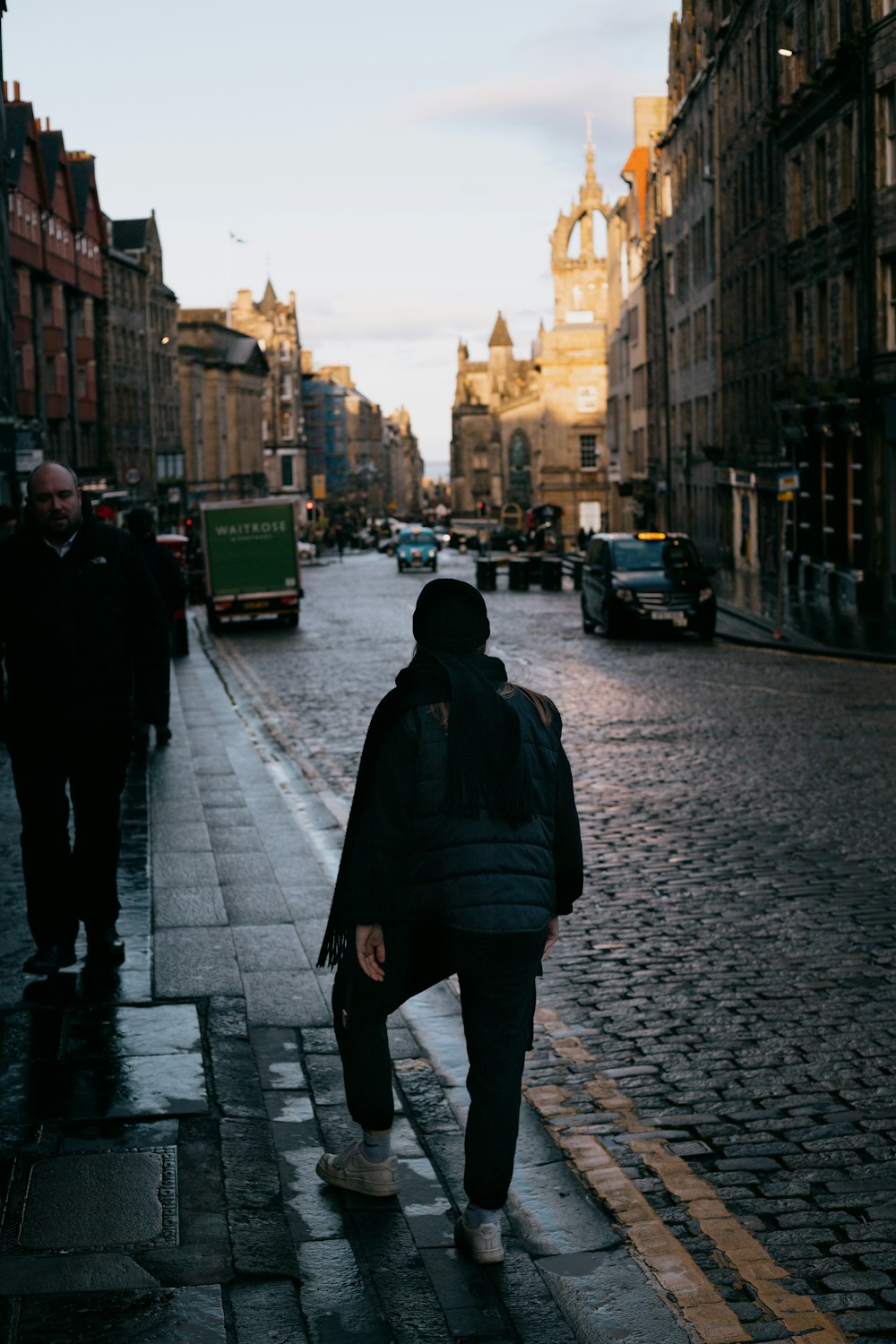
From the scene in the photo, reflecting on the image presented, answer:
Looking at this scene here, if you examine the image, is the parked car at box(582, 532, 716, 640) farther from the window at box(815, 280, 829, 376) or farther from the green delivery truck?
the window at box(815, 280, 829, 376)

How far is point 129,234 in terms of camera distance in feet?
323

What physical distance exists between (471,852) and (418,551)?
211 ft

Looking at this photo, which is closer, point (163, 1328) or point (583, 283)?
point (163, 1328)

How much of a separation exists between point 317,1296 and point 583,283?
6068 inches

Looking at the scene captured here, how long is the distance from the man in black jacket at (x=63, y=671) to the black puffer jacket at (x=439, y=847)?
2.64 meters

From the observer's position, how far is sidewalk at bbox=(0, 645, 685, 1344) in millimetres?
4316

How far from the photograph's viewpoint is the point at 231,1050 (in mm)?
6430

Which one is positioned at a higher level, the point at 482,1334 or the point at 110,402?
the point at 110,402

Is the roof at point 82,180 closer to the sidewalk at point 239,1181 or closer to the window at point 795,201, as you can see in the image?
the window at point 795,201

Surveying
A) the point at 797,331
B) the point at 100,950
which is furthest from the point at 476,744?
the point at 797,331

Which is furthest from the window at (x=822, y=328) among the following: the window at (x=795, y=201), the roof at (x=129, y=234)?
the roof at (x=129, y=234)

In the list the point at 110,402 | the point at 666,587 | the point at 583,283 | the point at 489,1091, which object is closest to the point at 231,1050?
the point at 489,1091

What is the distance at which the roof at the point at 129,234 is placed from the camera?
320ft

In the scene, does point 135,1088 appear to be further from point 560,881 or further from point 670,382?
point 670,382
